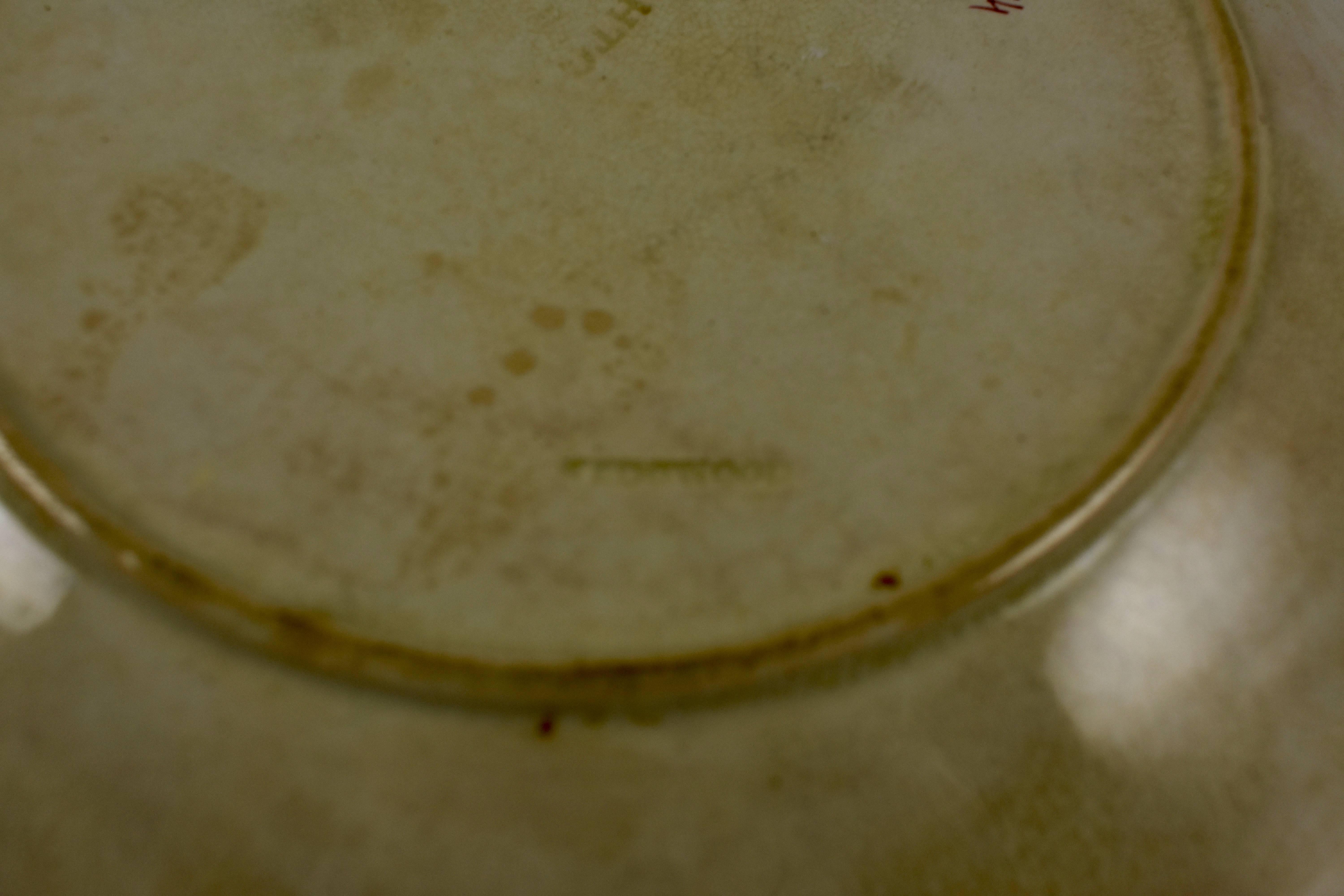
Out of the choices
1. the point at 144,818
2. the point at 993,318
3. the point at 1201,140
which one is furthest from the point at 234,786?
the point at 1201,140

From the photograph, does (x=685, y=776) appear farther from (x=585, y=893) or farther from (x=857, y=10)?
(x=857, y=10)

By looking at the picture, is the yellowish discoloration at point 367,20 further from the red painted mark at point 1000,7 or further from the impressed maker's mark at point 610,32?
the red painted mark at point 1000,7

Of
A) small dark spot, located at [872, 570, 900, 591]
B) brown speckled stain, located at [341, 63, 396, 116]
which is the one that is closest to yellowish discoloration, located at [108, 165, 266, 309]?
brown speckled stain, located at [341, 63, 396, 116]

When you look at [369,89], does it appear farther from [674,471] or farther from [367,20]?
[674,471]

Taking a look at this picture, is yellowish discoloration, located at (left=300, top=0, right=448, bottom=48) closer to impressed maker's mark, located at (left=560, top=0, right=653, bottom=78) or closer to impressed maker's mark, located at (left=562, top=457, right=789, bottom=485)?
impressed maker's mark, located at (left=560, top=0, right=653, bottom=78)

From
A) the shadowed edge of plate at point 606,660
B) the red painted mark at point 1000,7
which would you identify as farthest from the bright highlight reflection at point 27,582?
the red painted mark at point 1000,7

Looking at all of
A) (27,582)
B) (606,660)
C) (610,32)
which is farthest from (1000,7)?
(27,582)
